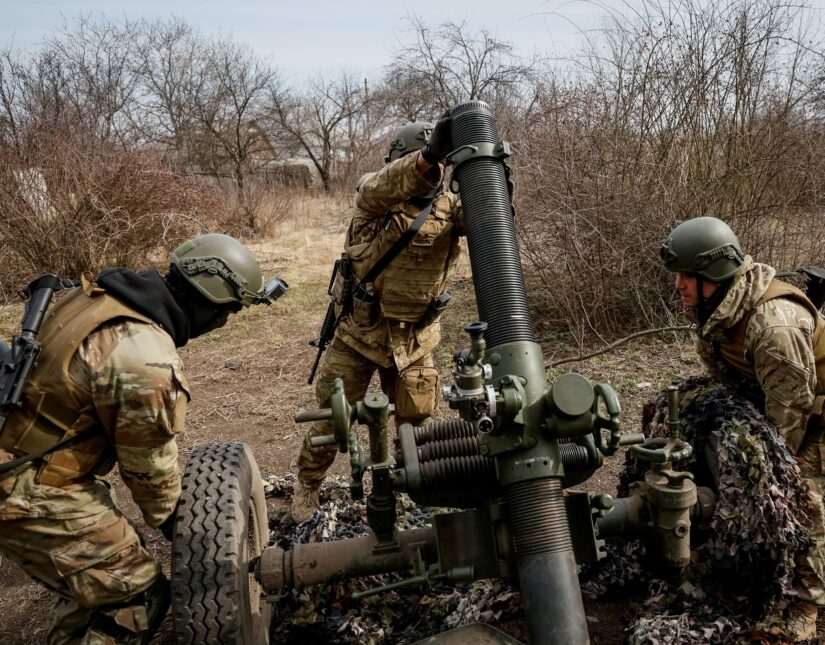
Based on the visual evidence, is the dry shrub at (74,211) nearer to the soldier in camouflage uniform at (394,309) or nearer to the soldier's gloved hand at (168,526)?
the soldier in camouflage uniform at (394,309)

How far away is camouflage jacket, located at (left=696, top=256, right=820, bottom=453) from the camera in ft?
10.1

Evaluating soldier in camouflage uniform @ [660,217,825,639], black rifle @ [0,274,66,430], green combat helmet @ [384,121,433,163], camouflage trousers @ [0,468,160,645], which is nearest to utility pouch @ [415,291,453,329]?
green combat helmet @ [384,121,433,163]

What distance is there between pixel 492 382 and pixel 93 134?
13.8 metres

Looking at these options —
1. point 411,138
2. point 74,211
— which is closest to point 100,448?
point 411,138

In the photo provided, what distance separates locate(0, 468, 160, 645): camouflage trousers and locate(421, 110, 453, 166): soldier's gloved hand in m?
2.12

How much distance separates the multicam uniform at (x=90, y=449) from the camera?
250cm

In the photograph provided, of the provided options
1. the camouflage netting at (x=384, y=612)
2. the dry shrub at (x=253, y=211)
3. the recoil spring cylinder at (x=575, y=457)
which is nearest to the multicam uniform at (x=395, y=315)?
the camouflage netting at (x=384, y=612)

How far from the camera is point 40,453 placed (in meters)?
2.49

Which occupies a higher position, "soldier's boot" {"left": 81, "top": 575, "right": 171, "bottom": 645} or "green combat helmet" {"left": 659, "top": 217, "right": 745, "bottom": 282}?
"green combat helmet" {"left": 659, "top": 217, "right": 745, "bottom": 282}

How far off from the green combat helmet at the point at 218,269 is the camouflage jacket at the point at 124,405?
304 mm

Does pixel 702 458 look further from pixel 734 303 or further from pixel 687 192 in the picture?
pixel 687 192

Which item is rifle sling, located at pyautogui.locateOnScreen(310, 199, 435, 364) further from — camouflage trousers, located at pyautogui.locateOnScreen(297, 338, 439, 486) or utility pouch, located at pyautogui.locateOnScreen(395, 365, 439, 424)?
utility pouch, located at pyautogui.locateOnScreen(395, 365, 439, 424)

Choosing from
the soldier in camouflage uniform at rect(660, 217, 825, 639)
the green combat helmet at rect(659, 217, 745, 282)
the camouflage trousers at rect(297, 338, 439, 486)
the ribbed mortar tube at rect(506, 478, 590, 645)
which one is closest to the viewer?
the ribbed mortar tube at rect(506, 478, 590, 645)

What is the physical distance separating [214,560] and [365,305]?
1.90 metres
